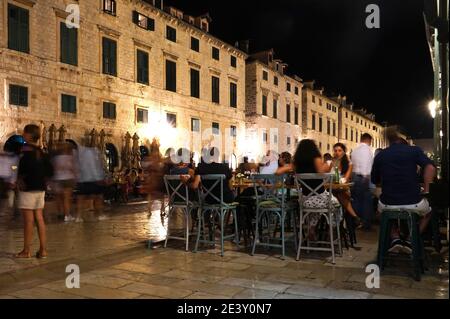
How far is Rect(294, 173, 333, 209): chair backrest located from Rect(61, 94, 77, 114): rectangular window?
13.7 metres

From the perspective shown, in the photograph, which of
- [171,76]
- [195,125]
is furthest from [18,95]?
[195,125]

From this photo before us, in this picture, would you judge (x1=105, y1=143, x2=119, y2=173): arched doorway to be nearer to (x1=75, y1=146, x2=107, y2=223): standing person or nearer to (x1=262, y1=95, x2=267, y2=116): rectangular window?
(x1=75, y1=146, x2=107, y2=223): standing person

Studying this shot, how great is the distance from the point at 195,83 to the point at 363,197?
60.8ft

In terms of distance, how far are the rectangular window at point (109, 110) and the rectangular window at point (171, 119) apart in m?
3.88

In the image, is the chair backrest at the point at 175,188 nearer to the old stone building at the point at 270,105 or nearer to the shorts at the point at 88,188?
the shorts at the point at 88,188

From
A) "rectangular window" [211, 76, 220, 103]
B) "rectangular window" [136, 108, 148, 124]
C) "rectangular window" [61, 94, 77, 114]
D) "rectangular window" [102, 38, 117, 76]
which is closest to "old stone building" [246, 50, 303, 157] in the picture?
"rectangular window" [211, 76, 220, 103]

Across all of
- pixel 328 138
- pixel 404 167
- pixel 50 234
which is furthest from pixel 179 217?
pixel 328 138

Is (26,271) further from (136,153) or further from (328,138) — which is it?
(328,138)

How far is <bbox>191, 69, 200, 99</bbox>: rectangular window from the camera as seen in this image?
80.0ft

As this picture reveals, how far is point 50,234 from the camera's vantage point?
700cm

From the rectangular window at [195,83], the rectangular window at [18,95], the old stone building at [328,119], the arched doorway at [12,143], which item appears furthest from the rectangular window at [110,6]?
the old stone building at [328,119]

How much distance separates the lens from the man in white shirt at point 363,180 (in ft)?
24.6

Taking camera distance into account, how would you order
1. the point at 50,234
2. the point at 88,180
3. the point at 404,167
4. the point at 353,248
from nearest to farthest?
the point at 404,167
the point at 353,248
the point at 50,234
the point at 88,180

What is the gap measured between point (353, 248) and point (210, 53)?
21827 millimetres
